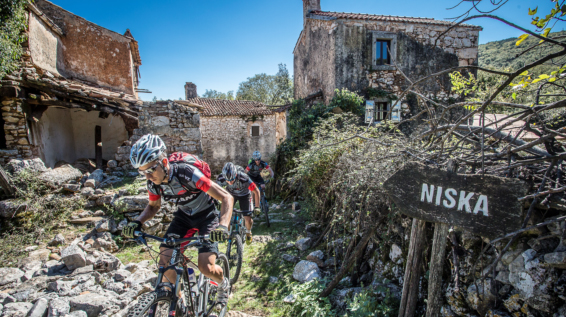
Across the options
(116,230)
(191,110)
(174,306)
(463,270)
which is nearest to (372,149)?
(463,270)

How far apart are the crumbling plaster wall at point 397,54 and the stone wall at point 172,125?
5726 mm

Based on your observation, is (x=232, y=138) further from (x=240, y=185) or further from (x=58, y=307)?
(x=58, y=307)

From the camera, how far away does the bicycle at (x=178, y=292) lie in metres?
2.11

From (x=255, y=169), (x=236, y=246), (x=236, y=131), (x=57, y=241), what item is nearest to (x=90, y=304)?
(x=236, y=246)

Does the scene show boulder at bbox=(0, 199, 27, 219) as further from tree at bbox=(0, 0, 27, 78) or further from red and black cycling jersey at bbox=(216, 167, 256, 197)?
red and black cycling jersey at bbox=(216, 167, 256, 197)

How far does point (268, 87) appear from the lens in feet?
107

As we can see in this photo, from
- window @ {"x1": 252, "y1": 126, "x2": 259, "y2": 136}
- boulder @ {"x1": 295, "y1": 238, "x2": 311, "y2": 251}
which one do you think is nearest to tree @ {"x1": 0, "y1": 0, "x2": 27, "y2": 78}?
boulder @ {"x1": 295, "y1": 238, "x2": 311, "y2": 251}

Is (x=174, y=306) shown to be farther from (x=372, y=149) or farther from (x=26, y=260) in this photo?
(x=26, y=260)

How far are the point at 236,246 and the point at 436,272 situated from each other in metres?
3.01

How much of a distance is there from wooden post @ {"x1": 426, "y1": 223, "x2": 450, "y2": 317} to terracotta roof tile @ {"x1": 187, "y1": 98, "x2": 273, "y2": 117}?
16.6 meters

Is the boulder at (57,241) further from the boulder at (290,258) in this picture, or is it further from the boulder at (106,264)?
the boulder at (290,258)

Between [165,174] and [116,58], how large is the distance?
9.79 m

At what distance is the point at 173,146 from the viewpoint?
835 centimetres

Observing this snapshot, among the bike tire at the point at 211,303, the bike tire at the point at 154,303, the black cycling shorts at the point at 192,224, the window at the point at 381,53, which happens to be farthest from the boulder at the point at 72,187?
the window at the point at 381,53
